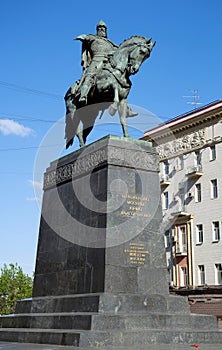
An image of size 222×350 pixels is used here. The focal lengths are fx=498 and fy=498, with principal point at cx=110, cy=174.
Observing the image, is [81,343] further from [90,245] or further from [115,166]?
[115,166]

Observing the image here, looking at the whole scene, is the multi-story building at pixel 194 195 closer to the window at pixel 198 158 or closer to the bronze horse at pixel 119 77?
the window at pixel 198 158

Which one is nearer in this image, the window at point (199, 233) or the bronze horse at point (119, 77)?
the bronze horse at point (119, 77)

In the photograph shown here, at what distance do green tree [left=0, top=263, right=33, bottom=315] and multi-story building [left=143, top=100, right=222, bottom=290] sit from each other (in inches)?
1248

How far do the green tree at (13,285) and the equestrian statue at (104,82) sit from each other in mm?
58806

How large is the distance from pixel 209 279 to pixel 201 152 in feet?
40.3

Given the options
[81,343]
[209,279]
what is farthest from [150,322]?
[209,279]

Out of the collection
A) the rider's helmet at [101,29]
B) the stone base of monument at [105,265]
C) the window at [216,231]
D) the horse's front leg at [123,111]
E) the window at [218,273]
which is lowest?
the stone base of monument at [105,265]

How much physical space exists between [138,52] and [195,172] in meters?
33.8

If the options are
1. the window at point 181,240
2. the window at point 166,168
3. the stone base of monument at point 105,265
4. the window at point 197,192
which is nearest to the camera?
the stone base of monument at point 105,265

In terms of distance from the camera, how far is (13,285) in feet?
250

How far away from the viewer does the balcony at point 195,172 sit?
47.8 metres

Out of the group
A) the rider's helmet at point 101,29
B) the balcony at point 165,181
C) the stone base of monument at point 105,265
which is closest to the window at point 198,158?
the balcony at point 165,181

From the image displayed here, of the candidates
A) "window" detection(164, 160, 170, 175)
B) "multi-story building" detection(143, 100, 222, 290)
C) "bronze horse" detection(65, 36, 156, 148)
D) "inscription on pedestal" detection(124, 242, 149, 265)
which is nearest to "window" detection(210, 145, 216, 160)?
"multi-story building" detection(143, 100, 222, 290)

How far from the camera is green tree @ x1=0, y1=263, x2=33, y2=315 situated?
7345 cm
